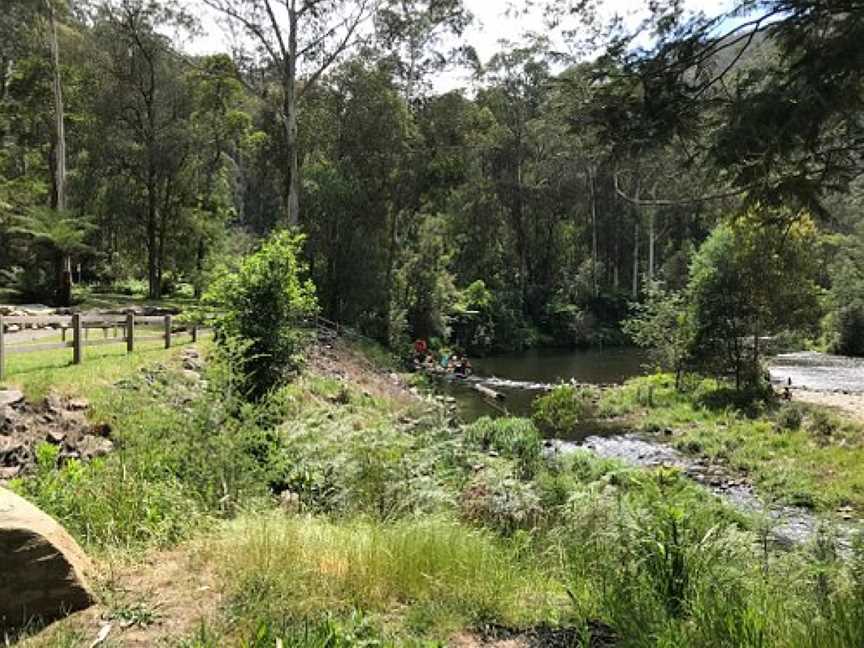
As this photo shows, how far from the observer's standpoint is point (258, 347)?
10.7m

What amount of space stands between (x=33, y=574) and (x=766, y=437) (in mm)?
15719

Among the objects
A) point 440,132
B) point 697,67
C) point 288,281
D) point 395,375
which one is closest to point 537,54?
point 440,132

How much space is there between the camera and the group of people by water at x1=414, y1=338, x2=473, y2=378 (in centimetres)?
2745

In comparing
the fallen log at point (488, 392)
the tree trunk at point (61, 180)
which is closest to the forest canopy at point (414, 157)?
the tree trunk at point (61, 180)

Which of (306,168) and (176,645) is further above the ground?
(306,168)

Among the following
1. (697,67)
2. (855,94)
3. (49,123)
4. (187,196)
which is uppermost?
(49,123)

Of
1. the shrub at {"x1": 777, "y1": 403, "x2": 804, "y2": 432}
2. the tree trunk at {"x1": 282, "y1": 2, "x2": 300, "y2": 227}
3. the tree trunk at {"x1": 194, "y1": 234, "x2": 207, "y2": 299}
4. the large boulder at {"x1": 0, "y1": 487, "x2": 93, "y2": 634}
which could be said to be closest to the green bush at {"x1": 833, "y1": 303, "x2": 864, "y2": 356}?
the shrub at {"x1": 777, "y1": 403, "x2": 804, "y2": 432}

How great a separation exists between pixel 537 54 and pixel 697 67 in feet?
127

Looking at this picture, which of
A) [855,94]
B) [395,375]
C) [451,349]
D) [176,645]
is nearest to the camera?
[176,645]

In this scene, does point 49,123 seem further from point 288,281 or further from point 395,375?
point 288,281

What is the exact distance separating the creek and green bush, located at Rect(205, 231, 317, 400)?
20.2ft

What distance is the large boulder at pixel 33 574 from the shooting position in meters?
3.83

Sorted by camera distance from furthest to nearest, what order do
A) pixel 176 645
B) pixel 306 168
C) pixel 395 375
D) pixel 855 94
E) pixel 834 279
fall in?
pixel 834 279 → pixel 306 168 → pixel 395 375 → pixel 855 94 → pixel 176 645

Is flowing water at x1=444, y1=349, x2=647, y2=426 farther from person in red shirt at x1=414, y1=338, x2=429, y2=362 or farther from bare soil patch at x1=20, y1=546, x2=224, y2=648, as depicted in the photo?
bare soil patch at x1=20, y1=546, x2=224, y2=648
